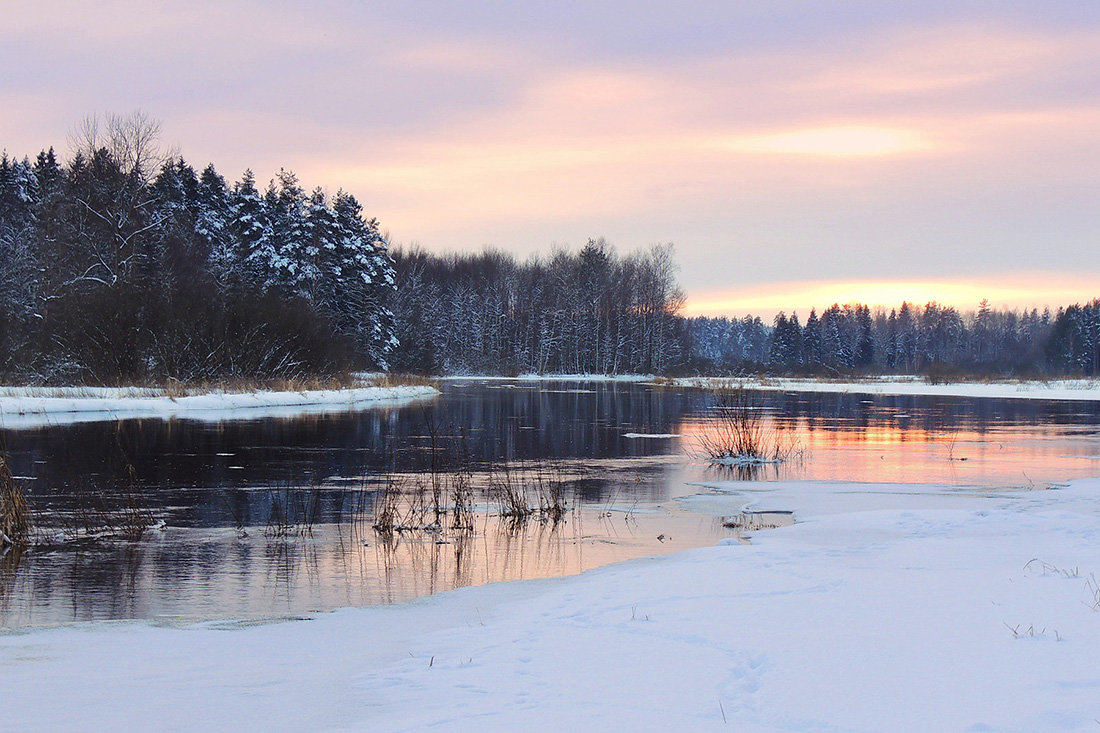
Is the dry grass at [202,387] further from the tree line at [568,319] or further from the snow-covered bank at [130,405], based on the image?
the tree line at [568,319]

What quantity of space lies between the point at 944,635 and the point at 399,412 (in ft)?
103

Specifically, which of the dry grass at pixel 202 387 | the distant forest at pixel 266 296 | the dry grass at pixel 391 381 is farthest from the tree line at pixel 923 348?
the dry grass at pixel 202 387

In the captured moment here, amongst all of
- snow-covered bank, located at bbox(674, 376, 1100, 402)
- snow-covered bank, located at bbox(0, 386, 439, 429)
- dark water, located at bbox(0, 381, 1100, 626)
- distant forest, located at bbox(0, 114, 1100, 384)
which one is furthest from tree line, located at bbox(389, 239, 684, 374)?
dark water, located at bbox(0, 381, 1100, 626)

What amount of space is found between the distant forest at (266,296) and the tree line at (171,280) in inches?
3.7

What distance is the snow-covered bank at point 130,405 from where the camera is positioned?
28438 millimetres

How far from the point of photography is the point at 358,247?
59.7 m

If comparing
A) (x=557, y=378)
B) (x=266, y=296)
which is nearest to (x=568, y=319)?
(x=557, y=378)

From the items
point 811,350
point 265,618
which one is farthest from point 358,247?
point 811,350

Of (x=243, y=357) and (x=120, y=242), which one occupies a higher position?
(x=120, y=242)

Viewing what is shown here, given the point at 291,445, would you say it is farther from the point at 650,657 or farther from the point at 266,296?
the point at 266,296

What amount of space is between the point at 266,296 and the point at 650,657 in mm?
41862

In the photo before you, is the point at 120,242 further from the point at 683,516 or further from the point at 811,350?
the point at 811,350

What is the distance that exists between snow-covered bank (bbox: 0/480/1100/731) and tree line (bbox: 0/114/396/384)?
32.9 meters

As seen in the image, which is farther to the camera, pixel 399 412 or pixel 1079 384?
pixel 1079 384
